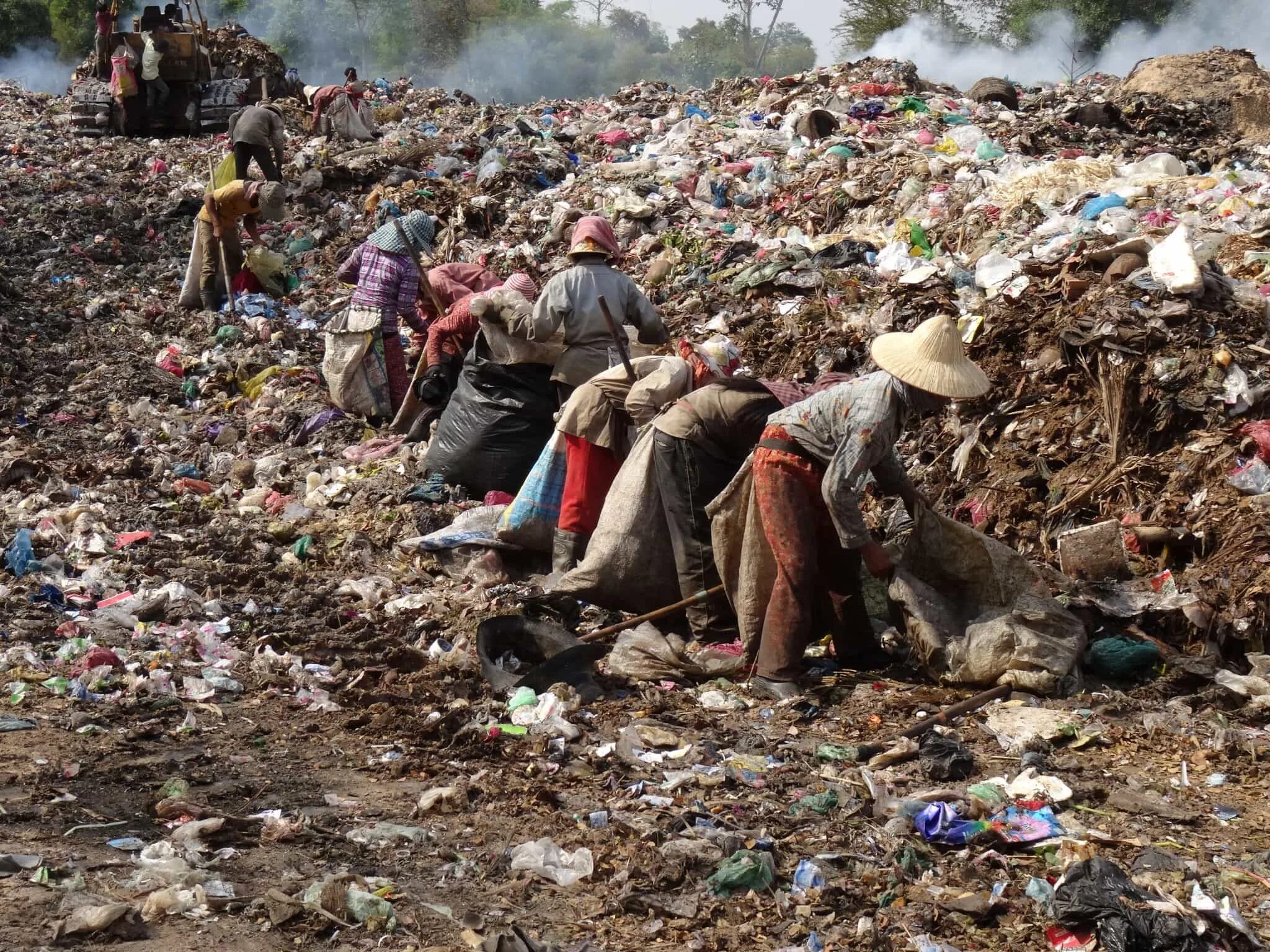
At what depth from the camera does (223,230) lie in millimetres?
10656

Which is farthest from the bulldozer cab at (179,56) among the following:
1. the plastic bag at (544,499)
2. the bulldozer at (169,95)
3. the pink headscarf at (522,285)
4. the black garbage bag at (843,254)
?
the plastic bag at (544,499)

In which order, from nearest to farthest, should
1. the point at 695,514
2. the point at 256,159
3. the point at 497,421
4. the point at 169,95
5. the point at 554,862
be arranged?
1. the point at 554,862
2. the point at 695,514
3. the point at 497,421
4. the point at 256,159
5. the point at 169,95

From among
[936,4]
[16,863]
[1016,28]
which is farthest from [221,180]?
[936,4]

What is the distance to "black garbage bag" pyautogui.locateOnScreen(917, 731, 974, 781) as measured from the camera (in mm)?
4000

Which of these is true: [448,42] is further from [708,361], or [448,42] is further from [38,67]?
[708,361]

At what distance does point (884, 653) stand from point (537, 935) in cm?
244

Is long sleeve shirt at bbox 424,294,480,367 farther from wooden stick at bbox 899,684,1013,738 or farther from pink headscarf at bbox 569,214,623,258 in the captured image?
wooden stick at bbox 899,684,1013,738

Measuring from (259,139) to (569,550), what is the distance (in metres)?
8.65

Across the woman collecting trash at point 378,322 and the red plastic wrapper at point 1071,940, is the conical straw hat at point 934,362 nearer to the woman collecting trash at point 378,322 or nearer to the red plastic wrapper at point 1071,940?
the red plastic wrapper at point 1071,940

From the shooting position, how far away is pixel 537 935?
307 cm

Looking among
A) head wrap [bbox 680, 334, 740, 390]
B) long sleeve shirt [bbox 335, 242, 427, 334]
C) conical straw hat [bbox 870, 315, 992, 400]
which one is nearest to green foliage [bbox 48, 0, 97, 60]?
long sleeve shirt [bbox 335, 242, 427, 334]

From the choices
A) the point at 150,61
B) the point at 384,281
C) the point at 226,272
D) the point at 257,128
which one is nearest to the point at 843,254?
the point at 384,281

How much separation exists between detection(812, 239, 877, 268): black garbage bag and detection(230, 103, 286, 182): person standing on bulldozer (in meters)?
6.39

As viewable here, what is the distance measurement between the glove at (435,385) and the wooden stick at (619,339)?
1.51m
